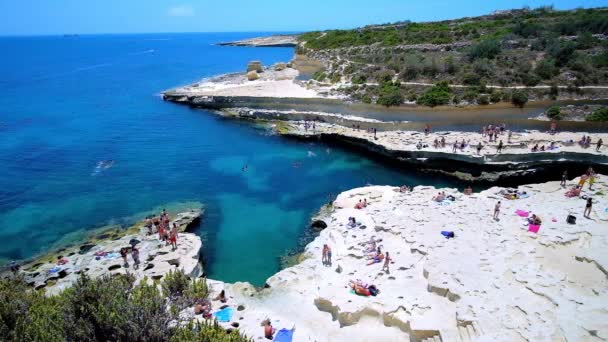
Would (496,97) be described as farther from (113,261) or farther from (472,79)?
(113,261)

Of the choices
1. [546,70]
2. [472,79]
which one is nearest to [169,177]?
[472,79]

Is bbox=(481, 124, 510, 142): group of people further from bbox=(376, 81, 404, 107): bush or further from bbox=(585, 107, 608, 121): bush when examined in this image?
bbox=(376, 81, 404, 107): bush

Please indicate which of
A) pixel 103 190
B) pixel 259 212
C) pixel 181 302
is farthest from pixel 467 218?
pixel 103 190

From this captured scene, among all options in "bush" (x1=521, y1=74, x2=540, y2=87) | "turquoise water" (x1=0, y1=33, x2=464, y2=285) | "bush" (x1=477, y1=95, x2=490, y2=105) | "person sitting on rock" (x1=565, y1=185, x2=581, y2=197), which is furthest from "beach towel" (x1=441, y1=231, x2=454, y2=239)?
"bush" (x1=521, y1=74, x2=540, y2=87)

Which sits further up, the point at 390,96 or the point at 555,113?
the point at 390,96

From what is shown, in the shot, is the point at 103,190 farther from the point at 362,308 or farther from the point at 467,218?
the point at 467,218

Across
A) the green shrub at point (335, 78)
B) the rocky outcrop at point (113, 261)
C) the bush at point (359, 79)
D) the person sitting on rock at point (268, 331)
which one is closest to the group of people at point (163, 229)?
the rocky outcrop at point (113, 261)
